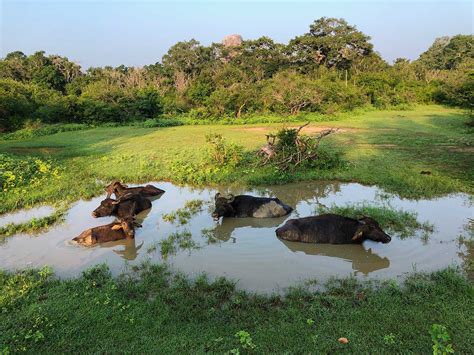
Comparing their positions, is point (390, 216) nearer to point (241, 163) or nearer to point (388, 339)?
point (388, 339)

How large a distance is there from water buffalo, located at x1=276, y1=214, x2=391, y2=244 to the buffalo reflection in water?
0.10 m

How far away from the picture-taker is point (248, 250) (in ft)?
21.9

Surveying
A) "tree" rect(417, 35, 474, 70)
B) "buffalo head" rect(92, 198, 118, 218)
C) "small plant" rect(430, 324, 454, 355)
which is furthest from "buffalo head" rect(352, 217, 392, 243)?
"tree" rect(417, 35, 474, 70)

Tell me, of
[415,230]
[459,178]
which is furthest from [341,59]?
[415,230]

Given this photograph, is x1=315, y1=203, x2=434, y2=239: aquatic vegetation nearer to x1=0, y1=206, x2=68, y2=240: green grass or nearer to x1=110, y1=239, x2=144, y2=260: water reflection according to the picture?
x1=110, y1=239, x2=144, y2=260: water reflection

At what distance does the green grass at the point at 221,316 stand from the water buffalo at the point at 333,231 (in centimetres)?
126

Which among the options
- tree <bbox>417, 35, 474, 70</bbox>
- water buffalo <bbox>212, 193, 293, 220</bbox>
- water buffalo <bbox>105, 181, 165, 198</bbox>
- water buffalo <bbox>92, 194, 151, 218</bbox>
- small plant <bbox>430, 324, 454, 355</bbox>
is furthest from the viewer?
tree <bbox>417, 35, 474, 70</bbox>

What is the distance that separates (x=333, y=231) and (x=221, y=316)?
296cm

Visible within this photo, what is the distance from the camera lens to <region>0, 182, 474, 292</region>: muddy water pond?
584cm

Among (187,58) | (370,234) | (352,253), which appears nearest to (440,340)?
(352,253)

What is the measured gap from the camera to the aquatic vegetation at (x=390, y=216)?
7102mm

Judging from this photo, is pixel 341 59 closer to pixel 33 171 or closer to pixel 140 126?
pixel 140 126

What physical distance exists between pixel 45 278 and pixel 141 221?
286 cm

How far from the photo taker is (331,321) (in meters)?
4.44
